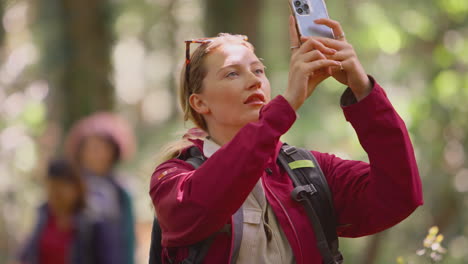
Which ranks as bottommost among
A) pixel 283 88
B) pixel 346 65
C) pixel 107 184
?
pixel 107 184

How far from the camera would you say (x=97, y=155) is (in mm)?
7742

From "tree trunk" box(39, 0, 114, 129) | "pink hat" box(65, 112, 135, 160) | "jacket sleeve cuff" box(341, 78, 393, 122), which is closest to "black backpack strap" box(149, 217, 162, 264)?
"jacket sleeve cuff" box(341, 78, 393, 122)

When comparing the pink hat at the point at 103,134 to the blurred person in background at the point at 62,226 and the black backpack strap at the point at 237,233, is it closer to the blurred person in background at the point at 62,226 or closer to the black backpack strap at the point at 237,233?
the blurred person in background at the point at 62,226

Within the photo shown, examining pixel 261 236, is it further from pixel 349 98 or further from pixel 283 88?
pixel 283 88

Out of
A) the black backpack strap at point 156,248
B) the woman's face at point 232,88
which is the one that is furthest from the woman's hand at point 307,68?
the black backpack strap at point 156,248

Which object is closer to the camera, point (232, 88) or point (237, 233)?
point (237, 233)

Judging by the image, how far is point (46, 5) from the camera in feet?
36.9

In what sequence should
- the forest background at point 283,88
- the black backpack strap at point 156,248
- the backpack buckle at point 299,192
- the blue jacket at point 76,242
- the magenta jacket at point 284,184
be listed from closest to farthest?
1. the magenta jacket at point 284,184
2. the backpack buckle at point 299,192
3. the black backpack strap at point 156,248
4. the blue jacket at point 76,242
5. the forest background at point 283,88

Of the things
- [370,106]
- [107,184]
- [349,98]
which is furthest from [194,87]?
[107,184]

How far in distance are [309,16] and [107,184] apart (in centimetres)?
478

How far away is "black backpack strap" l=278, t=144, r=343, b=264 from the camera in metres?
2.85

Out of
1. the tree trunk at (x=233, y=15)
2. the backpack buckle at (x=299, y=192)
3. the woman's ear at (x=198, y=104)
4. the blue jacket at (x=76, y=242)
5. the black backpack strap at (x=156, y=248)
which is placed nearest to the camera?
the backpack buckle at (x=299, y=192)

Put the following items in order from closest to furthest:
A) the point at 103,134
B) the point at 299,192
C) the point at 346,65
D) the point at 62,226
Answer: the point at 346,65 < the point at 299,192 < the point at 62,226 < the point at 103,134

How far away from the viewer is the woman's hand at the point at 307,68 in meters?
2.66
